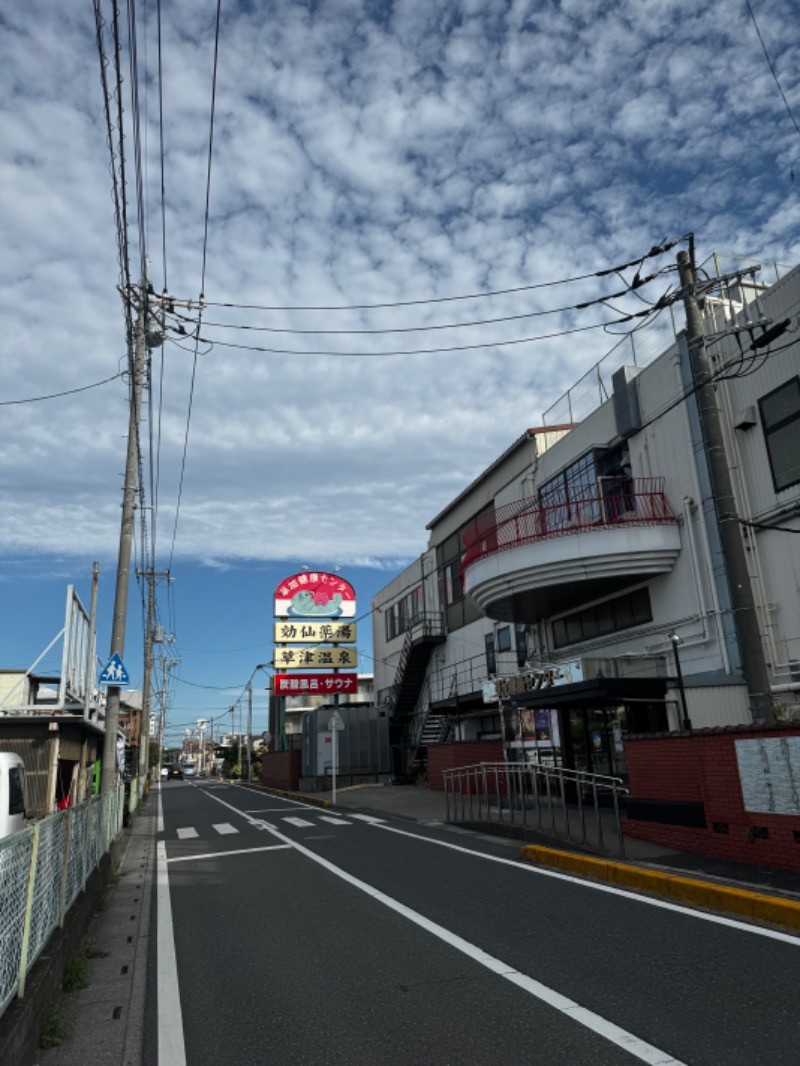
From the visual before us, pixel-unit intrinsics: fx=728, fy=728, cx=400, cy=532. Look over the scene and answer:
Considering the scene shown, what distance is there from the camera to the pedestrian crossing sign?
12.9 m

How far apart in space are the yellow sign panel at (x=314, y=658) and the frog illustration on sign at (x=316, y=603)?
2029mm

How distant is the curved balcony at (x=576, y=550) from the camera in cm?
1755

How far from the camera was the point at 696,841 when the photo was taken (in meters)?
10.2

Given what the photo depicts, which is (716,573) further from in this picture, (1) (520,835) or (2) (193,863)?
(2) (193,863)

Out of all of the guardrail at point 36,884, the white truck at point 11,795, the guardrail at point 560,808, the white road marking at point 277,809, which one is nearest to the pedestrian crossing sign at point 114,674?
the white truck at point 11,795

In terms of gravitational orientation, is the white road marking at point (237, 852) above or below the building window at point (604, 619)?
below

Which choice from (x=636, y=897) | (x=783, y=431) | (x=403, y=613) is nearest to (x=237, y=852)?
(x=636, y=897)

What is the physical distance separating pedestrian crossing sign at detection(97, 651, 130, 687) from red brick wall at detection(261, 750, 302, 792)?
24521mm

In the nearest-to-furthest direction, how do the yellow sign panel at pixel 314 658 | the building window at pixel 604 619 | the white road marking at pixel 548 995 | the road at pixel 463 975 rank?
the white road marking at pixel 548 995 → the road at pixel 463 975 → the building window at pixel 604 619 → the yellow sign panel at pixel 314 658

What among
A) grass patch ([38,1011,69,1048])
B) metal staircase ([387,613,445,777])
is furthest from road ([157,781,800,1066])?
metal staircase ([387,613,445,777])

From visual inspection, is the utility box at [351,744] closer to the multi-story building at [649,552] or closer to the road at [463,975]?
the multi-story building at [649,552]

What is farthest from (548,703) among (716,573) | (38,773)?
(38,773)

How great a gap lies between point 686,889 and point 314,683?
108 feet

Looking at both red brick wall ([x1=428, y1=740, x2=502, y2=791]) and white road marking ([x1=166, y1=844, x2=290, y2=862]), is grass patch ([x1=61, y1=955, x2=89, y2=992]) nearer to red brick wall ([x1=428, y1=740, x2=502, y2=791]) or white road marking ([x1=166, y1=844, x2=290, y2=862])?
white road marking ([x1=166, y1=844, x2=290, y2=862])
